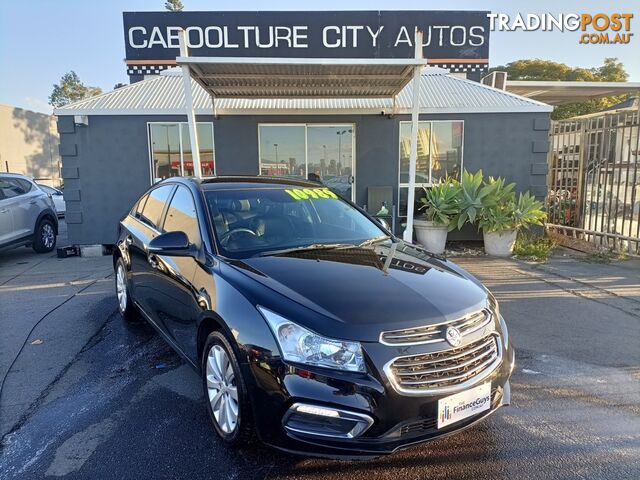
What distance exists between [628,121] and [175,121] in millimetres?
8595

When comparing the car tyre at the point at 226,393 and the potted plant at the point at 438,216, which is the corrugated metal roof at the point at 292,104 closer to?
the potted plant at the point at 438,216

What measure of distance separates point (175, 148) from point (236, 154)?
1.28 meters

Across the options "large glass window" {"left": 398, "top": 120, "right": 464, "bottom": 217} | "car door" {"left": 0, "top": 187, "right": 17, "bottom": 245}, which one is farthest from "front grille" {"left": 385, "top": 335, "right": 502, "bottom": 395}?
"car door" {"left": 0, "top": 187, "right": 17, "bottom": 245}

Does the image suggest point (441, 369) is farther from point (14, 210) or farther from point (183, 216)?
point (14, 210)

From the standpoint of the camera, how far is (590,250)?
9.05 m

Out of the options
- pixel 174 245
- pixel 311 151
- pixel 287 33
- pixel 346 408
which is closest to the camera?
pixel 346 408

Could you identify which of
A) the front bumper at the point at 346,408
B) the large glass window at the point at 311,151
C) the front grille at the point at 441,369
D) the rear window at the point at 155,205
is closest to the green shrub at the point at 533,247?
the large glass window at the point at 311,151

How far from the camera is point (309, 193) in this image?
4031 millimetres

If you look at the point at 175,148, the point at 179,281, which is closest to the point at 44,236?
the point at 175,148

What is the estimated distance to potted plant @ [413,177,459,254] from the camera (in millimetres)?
8812

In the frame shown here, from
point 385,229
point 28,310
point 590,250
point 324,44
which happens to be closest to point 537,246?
point 590,250

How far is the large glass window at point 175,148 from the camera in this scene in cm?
952

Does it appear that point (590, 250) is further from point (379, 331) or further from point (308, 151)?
point (379, 331)

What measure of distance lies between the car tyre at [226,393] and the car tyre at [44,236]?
8.26 meters
